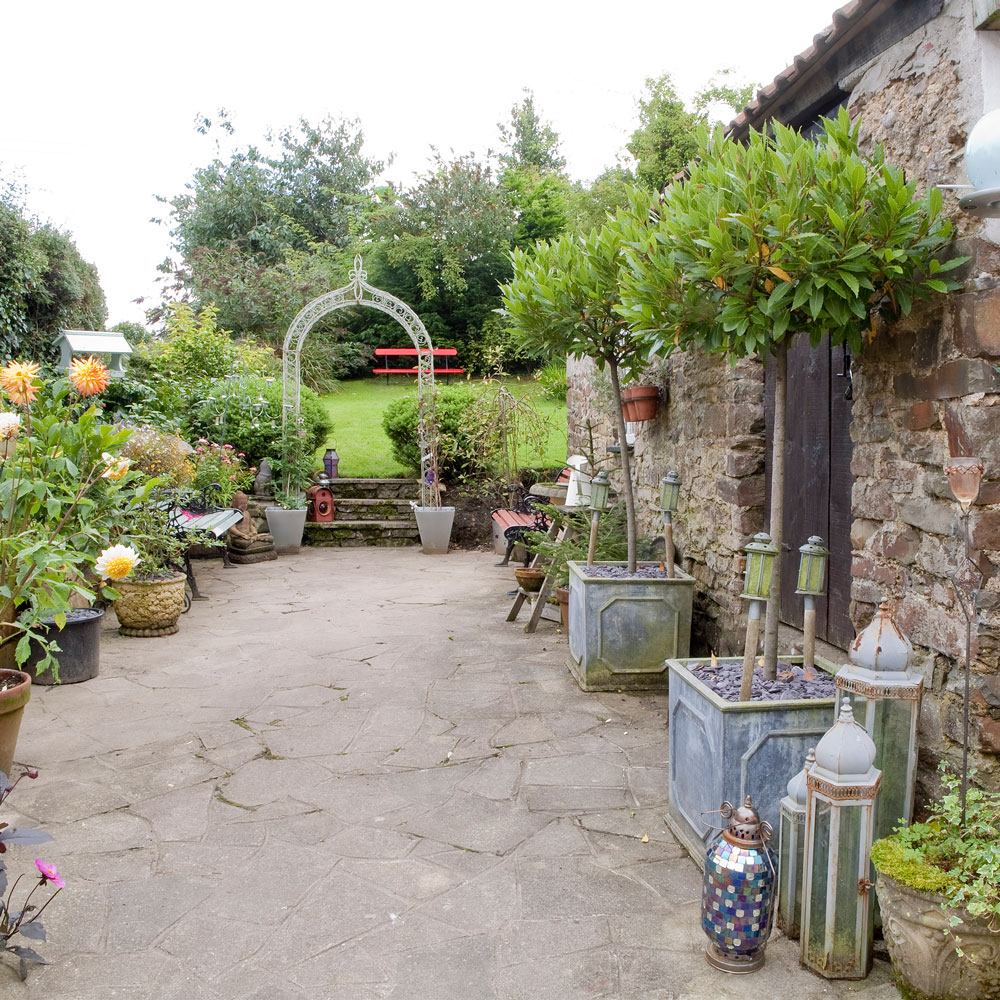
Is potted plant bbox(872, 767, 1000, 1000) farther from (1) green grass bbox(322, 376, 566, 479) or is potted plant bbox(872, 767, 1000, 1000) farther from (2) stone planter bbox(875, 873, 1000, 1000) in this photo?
(1) green grass bbox(322, 376, 566, 479)

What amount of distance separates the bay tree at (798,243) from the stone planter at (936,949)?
1036mm

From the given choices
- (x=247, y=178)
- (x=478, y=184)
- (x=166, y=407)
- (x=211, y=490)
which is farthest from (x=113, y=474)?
(x=247, y=178)

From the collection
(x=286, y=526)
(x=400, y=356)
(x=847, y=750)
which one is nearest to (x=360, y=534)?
(x=286, y=526)

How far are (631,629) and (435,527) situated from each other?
5210mm

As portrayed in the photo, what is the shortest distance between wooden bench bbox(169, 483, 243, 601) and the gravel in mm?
4442

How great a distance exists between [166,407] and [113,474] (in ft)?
19.8

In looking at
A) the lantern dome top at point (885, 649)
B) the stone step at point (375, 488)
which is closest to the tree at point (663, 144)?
the stone step at point (375, 488)

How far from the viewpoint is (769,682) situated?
2.74 meters

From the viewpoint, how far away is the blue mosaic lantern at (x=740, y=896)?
2.02 metres

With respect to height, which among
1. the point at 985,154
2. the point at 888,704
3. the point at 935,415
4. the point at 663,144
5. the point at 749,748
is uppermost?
the point at 663,144

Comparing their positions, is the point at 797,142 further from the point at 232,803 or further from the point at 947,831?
the point at 232,803

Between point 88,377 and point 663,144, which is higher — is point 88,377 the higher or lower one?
the lower one

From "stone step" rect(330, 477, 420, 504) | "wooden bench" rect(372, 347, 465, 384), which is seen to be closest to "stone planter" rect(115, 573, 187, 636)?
"stone step" rect(330, 477, 420, 504)

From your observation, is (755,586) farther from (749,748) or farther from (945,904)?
(945,904)
